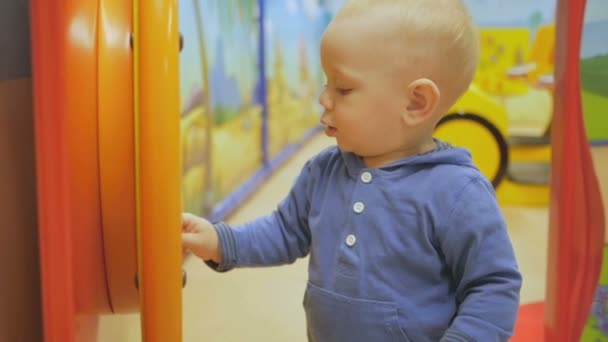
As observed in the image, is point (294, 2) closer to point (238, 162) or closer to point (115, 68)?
point (238, 162)

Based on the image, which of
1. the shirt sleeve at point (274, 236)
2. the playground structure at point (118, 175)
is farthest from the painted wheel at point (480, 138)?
the shirt sleeve at point (274, 236)

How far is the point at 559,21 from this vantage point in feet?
2.93

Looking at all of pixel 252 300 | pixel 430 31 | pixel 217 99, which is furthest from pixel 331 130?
pixel 217 99

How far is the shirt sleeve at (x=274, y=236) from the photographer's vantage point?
801 mm

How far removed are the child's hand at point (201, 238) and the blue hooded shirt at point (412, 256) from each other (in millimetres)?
108

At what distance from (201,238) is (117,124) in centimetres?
15

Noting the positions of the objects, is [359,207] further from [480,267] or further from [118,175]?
[118,175]

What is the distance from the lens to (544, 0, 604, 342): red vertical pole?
87 centimetres

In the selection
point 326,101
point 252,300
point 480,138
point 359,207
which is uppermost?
point 326,101

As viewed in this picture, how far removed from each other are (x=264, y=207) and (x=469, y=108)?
0.66 meters

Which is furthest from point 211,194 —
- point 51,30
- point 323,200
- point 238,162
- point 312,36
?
point 312,36

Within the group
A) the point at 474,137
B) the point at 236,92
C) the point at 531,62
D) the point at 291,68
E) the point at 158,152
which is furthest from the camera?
the point at 291,68

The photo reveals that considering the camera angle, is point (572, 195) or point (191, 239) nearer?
point (191, 239)

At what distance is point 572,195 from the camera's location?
884 millimetres
